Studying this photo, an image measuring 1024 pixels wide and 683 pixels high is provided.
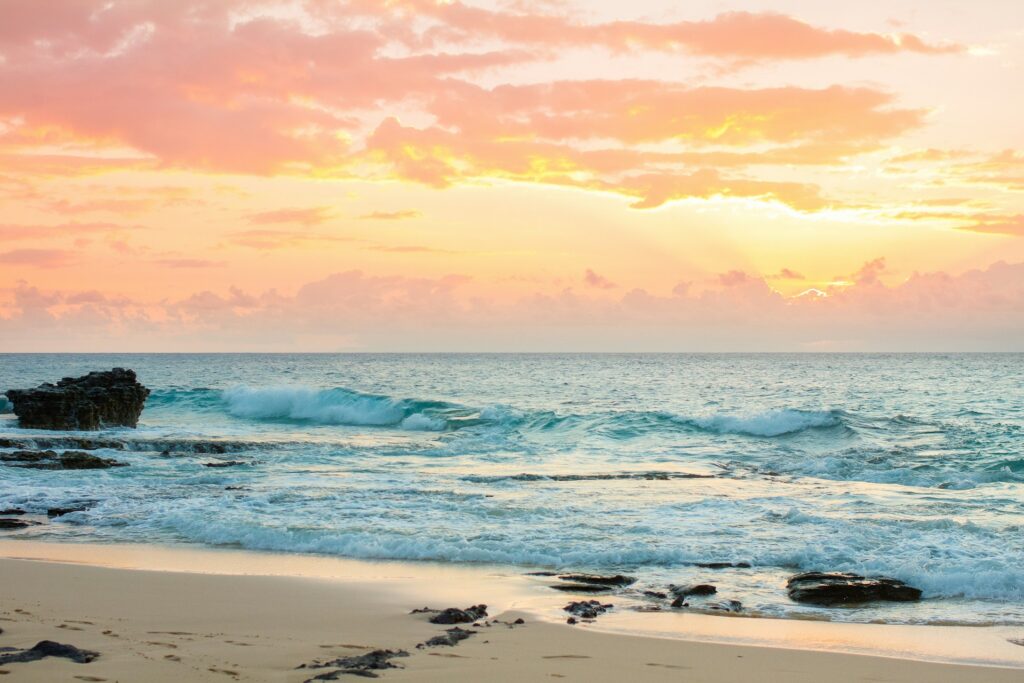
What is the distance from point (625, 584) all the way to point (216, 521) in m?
6.63

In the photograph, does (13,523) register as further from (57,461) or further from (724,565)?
(724,565)

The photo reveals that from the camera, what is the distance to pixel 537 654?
7.27m

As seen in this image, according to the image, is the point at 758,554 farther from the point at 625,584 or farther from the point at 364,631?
the point at 364,631

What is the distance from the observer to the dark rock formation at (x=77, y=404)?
102 ft

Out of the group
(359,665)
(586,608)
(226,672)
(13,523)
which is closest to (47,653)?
(226,672)

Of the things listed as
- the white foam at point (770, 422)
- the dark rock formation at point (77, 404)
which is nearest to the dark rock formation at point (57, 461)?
the dark rock formation at point (77, 404)

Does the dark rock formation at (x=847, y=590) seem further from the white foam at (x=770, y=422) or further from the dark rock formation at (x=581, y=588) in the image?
the white foam at (x=770, y=422)

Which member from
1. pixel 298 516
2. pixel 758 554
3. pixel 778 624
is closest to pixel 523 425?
pixel 298 516

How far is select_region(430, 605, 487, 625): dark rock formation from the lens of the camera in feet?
27.2

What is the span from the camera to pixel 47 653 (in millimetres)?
6645

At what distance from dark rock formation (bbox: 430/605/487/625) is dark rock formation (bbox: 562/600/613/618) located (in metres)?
0.85

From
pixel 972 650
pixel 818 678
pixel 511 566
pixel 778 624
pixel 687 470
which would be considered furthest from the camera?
pixel 687 470

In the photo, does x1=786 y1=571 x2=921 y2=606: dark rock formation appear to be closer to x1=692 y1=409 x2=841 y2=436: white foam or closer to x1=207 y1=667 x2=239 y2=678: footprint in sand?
x1=207 y1=667 x2=239 y2=678: footprint in sand

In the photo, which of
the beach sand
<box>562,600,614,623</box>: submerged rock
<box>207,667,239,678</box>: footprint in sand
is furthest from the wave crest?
<box>207,667,239,678</box>: footprint in sand
